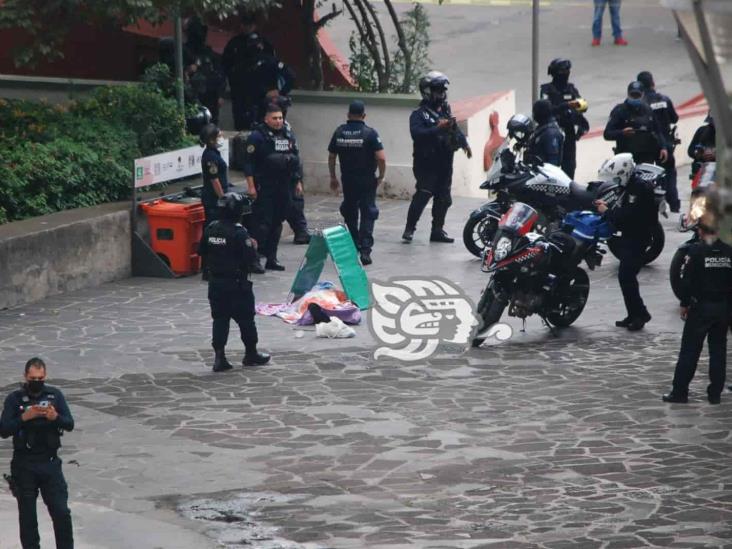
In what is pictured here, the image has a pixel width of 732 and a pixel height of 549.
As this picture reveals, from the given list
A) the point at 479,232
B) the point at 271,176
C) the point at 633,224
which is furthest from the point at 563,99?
the point at 633,224

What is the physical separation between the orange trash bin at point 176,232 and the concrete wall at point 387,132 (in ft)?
16.1

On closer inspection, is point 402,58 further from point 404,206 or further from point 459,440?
point 459,440

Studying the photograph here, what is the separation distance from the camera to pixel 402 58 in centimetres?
2409

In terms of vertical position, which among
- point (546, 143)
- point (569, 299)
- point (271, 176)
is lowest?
point (569, 299)

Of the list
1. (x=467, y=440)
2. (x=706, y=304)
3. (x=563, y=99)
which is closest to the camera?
(x=467, y=440)

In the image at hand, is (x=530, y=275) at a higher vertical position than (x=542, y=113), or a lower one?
lower

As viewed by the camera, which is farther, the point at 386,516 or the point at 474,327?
the point at 474,327

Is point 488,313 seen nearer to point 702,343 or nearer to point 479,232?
point 702,343

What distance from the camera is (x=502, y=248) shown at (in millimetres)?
15062

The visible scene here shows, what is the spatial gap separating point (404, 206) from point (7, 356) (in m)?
8.69

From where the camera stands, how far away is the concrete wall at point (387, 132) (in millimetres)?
22516

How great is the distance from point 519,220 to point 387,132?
24.8 ft

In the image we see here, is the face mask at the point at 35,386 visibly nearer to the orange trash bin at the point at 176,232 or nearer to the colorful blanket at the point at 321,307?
the colorful blanket at the point at 321,307

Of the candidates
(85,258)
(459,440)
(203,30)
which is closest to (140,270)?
(85,258)
